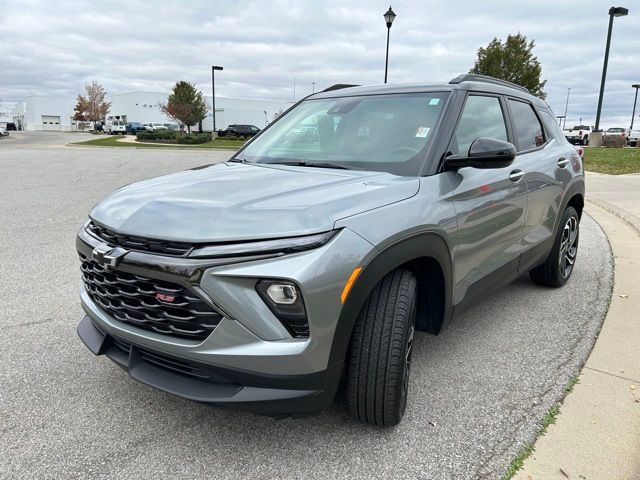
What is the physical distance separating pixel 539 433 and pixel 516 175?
5.65 ft

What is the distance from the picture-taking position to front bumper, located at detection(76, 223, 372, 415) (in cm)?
195

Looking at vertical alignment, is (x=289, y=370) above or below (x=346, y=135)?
below

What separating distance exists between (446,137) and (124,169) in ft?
46.6

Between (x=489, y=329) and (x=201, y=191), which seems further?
(x=489, y=329)

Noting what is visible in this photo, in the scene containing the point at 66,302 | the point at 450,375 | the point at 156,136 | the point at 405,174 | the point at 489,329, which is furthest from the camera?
the point at 156,136

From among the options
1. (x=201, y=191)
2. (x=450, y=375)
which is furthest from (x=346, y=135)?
(x=450, y=375)

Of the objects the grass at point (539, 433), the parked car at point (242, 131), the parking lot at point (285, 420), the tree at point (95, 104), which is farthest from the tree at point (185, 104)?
the grass at point (539, 433)

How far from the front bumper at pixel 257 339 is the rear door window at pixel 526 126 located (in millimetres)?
2363

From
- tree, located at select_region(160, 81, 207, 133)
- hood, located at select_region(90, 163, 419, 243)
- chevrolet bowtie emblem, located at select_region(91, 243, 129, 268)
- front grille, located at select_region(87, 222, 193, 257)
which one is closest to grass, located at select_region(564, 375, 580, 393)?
hood, located at select_region(90, 163, 419, 243)

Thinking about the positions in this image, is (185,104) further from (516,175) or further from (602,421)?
(602,421)

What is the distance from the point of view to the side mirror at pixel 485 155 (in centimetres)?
272

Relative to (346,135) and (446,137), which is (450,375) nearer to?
(446,137)

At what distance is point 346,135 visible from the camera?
328cm

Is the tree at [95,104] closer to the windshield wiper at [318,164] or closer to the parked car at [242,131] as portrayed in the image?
the parked car at [242,131]
